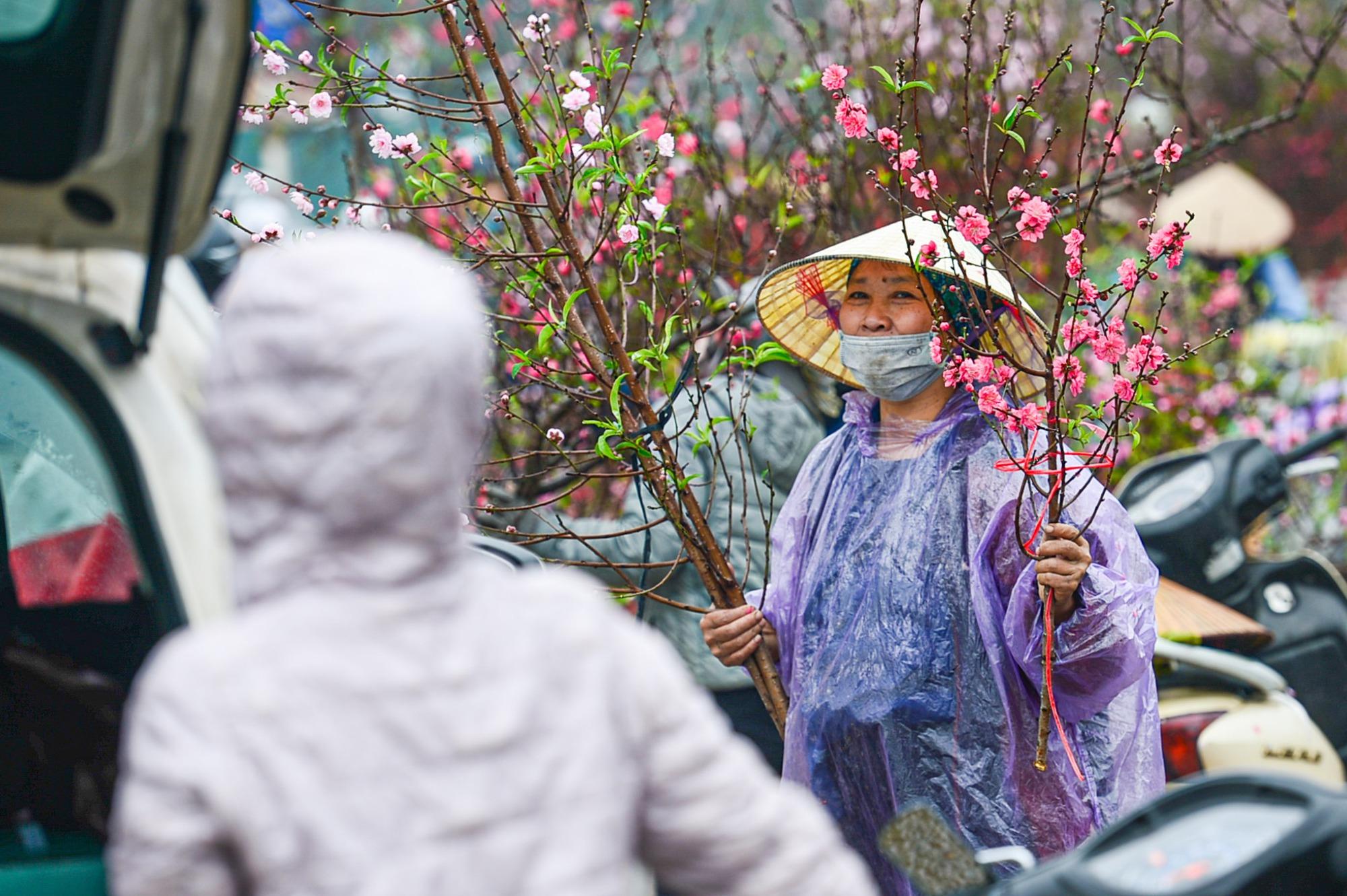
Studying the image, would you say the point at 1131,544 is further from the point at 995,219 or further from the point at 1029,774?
the point at 995,219

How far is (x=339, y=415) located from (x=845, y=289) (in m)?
2.09

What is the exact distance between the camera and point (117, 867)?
126 cm

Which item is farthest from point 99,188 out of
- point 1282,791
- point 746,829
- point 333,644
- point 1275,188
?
point 1275,188

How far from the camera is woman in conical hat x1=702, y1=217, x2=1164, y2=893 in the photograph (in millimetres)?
2639

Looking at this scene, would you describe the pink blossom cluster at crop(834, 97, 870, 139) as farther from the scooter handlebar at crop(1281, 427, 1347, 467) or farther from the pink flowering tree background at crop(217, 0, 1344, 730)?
the scooter handlebar at crop(1281, 427, 1347, 467)

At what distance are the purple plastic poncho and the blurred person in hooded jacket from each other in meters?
1.47

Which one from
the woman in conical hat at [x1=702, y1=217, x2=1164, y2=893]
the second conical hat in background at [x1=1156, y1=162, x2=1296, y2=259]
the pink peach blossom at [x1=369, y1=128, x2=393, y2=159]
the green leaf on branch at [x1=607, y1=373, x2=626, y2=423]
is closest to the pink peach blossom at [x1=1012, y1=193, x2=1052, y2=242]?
the woman in conical hat at [x1=702, y1=217, x2=1164, y2=893]

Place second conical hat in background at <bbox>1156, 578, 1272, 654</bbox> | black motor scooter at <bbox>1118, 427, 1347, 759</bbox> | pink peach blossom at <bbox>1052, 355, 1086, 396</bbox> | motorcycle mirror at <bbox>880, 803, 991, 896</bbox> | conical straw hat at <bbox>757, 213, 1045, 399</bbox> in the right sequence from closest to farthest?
motorcycle mirror at <bbox>880, 803, 991, 896</bbox> < pink peach blossom at <bbox>1052, 355, 1086, 396</bbox> < conical straw hat at <bbox>757, 213, 1045, 399</bbox> < second conical hat in background at <bbox>1156, 578, 1272, 654</bbox> < black motor scooter at <bbox>1118, 427, 1347, 759</bbox>

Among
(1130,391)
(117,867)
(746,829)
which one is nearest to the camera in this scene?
(117,867)

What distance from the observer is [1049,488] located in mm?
2695

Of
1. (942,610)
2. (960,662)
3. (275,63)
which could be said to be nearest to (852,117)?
(942,610)

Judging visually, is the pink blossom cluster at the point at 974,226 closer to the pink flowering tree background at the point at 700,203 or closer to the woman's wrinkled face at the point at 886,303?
the pink flowering tree background at the point at 700,203

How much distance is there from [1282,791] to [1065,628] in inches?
40.9

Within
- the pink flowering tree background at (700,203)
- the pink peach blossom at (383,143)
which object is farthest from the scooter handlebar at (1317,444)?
the pink peach blossom at (383,143)
